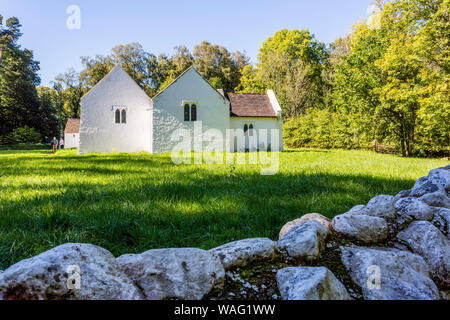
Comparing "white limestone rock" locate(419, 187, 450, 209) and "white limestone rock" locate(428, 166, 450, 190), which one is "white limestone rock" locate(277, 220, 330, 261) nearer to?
"white limestone rock" locate(419, 187, 450, 209)

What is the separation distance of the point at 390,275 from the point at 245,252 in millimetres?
786

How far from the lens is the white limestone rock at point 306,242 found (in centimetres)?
148

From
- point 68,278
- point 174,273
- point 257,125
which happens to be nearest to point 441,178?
point 174,273

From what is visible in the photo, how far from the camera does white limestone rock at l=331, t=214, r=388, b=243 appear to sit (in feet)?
5.60

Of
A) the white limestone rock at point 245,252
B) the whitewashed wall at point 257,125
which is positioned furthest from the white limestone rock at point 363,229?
the whitewashed wall at point 257,125

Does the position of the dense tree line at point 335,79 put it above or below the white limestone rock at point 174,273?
above

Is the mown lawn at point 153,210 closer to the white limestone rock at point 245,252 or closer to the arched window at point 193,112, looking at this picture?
the white limestone rock at point 245,252

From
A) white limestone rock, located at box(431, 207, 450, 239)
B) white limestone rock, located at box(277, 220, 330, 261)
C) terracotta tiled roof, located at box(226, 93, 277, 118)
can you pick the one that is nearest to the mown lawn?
white limestone rock, located at box(277, 220, 330, 261)

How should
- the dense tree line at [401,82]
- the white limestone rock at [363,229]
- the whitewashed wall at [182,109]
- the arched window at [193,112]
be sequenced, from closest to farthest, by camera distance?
the white limestone rock at [363,229] < the dense tree line at [401,82] < the whitewashed wall at [182,109] < the arched window at [193,112]

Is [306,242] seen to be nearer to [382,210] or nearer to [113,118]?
[382,210]

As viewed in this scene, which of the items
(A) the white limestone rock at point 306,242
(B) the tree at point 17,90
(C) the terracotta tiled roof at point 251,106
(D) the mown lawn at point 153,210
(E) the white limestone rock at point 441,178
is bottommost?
(D) the mown lawn at point 153,210

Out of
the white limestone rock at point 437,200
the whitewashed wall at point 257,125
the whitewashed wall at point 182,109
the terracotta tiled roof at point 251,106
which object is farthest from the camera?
the terracotta tiled roof at point 251,106

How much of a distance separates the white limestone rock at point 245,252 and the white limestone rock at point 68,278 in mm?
507
